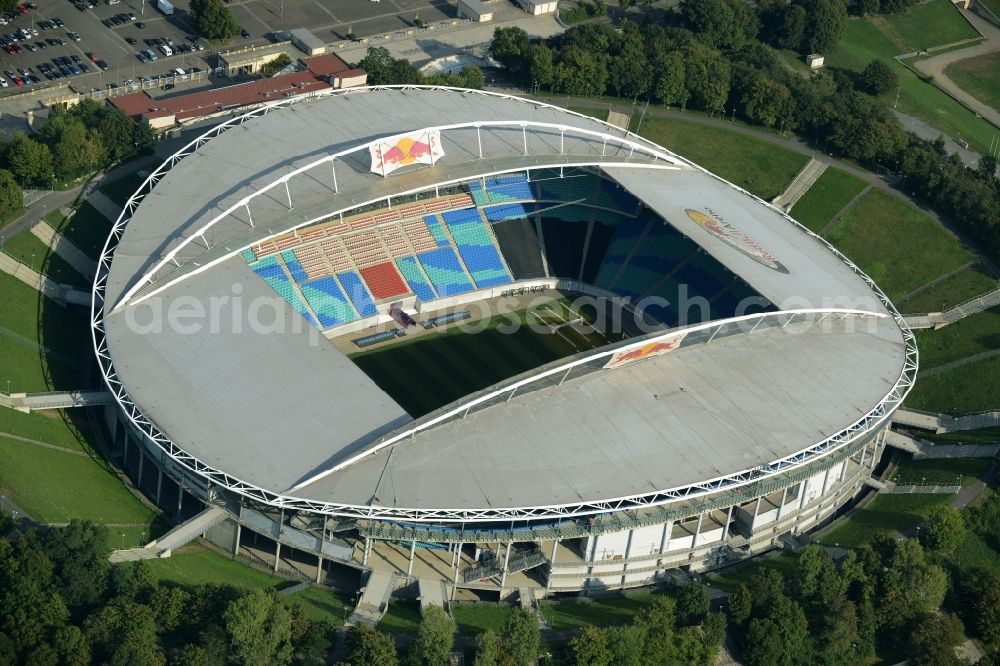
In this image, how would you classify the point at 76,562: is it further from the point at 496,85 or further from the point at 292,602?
the point at 496,85

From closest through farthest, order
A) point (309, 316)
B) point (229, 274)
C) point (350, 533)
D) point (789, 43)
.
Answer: point (350, 533) < point (229, 274) < point (309, 316) < point (789, 43)

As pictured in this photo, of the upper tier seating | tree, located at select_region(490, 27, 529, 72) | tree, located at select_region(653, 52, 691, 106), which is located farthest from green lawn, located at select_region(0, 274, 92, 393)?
tree, located at select_region(653, 52, 691, 106)

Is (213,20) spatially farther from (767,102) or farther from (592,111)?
(767,102)

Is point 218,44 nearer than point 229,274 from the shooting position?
No

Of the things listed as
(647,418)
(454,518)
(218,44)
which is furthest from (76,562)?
(218,44)

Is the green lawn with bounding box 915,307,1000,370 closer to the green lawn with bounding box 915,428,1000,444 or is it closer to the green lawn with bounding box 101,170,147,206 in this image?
the green lawn with bounding box 915,428,1000,444
